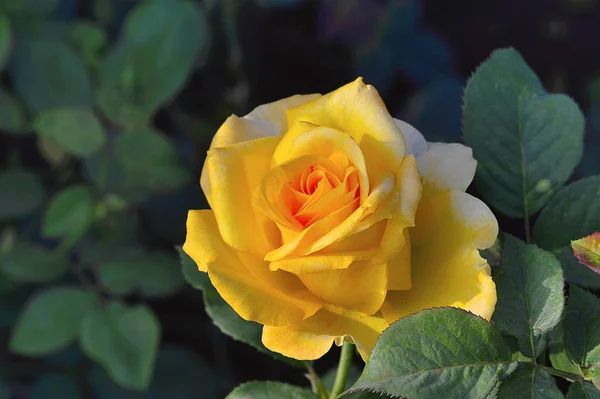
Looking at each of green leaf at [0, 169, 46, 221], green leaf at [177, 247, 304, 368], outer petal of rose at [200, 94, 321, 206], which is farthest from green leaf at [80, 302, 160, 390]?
outer petal of rose at [200, 94, 321, 206]

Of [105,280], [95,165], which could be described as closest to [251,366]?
[105,280]

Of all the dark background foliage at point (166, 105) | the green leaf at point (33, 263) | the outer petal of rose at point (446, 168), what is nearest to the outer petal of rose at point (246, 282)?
the outer petal of rose at point (446, 168)

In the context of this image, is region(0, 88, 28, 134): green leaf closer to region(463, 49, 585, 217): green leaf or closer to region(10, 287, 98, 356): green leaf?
region(10, 287, 98, 356): green leaf

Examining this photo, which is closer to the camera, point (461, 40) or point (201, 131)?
point (201, 131)

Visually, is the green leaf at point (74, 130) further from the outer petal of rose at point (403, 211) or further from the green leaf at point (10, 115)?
the outer petal of rose at point (403, 211)

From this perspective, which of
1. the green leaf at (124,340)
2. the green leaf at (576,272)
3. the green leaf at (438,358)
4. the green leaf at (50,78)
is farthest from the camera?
the green leaf at (50,78)

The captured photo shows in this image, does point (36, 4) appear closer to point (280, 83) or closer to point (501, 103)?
point (280, 83)

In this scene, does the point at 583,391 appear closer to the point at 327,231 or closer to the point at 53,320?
the point at 327,231
